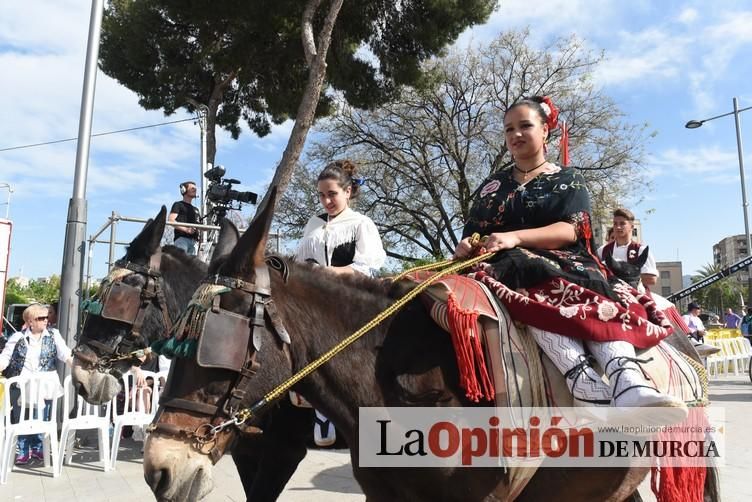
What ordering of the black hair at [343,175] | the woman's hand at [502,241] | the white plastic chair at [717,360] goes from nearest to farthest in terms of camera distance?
the woman's hand at [502,241], the black hair at [343,175], the white plastic chair at [717,360]

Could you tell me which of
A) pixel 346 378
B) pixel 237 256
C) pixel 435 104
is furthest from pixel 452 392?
pixel 435 104

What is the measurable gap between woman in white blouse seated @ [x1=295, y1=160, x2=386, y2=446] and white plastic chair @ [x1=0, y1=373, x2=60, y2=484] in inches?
181

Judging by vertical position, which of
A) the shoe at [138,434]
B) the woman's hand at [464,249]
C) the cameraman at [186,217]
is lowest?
the shoe at [138,434]

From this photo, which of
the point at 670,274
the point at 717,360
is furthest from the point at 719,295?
the point at 717,360

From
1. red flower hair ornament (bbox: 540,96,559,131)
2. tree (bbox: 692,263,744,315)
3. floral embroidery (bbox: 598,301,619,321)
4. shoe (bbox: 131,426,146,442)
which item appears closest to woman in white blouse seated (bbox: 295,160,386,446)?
red flower hair ornament (bbox: 540,96,559,131)

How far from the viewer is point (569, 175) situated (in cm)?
242

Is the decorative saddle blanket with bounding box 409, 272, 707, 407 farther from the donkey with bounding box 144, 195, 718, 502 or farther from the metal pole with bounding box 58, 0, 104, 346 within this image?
the metal pole with bounding box 58, 0, 104, 346

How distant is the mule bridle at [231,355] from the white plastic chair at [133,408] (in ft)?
17.5

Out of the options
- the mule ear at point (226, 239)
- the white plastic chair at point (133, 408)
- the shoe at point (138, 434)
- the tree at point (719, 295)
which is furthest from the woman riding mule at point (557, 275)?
the tree at point (719, 295)

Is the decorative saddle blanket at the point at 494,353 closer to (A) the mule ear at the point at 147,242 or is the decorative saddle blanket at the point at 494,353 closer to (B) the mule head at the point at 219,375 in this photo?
(B) the mule head at the point at 219,375

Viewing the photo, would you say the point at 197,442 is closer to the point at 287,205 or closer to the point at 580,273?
the point at 580,273

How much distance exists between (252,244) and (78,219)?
6216mm

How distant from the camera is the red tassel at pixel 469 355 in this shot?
1.95 metres

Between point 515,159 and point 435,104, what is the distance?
19.3m
